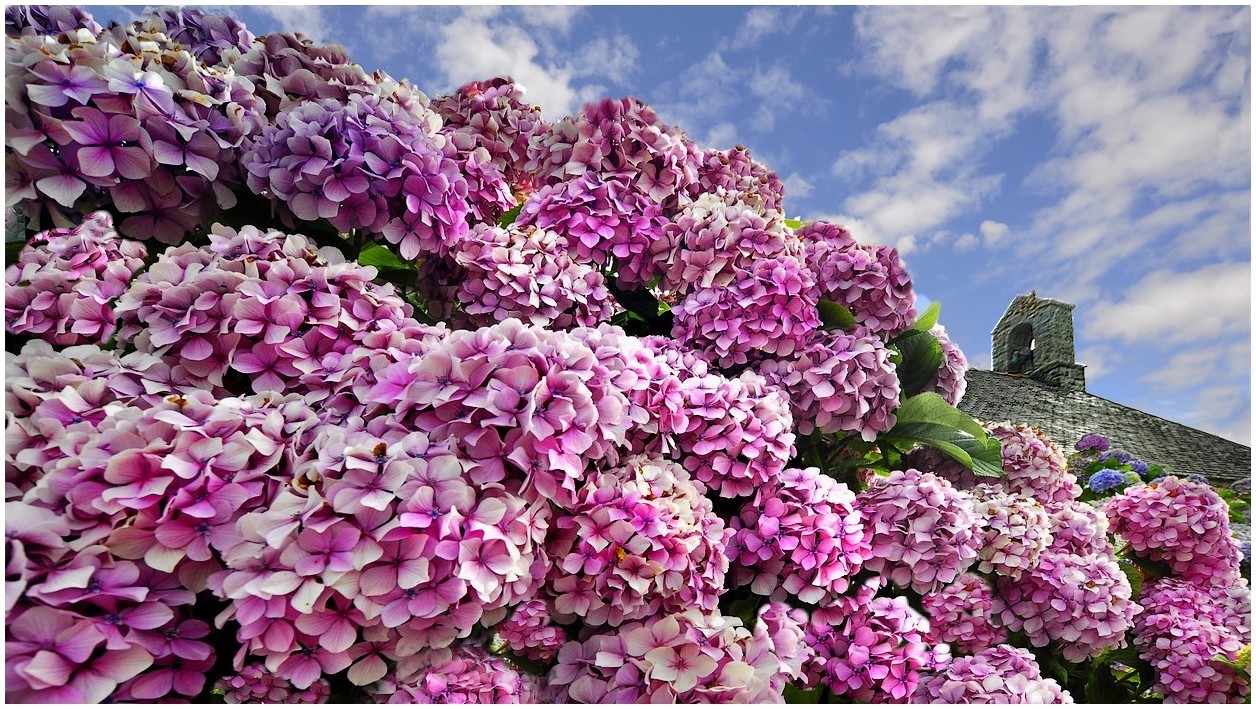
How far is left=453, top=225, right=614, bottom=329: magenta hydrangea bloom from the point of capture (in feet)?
4.90

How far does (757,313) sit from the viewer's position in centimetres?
165

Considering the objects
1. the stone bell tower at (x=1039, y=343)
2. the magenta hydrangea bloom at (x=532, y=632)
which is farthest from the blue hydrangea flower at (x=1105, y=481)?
the stone bell tower at (x=1039, y=343)

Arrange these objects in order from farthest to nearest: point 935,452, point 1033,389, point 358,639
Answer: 1. point 1033,389
2. point 935,452
3. point 358,639

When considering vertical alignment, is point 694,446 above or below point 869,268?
below

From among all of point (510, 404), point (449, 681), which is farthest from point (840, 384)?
point (449, 681)

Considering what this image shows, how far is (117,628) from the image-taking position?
0.77 meters

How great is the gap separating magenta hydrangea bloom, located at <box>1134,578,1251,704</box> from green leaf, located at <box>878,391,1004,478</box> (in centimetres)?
68

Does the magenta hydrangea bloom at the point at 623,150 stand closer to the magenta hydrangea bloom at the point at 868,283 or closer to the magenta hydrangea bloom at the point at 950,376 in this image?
the magenta hydrangea bloom at the point at 868,283

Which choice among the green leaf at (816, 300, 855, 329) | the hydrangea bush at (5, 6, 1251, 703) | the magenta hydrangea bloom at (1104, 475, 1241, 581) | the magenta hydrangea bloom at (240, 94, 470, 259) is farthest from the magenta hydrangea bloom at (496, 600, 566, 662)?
the magenta hydrangea bloom at (1104, 475, 1241, 581)

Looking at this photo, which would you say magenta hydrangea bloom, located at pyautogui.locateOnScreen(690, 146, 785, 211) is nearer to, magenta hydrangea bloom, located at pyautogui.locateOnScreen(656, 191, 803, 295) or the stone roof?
magenta hydrangea bloom, located at pyautogui.locateOnScreen(656, 191, 803, 295)

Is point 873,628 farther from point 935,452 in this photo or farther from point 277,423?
point 277,423

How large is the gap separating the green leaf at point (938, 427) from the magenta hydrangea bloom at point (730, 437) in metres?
0.55

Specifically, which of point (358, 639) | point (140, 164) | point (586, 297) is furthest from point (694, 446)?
point (140, 164)

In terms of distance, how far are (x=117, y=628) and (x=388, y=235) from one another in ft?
2.66
